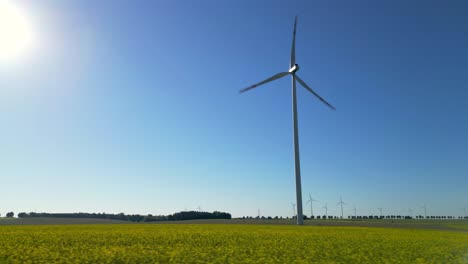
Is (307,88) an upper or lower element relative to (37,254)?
upper

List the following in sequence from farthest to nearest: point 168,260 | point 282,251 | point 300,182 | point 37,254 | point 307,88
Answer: point 307,88
point 300,182
point 282,251
point 37,254
point 168,260

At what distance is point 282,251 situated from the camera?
30250 mm

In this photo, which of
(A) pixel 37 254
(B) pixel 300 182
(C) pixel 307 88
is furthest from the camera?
(C) pixel 307 88

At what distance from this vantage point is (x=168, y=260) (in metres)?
24.3

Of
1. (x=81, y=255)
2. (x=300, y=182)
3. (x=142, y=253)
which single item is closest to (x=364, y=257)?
(x=142, y=253)

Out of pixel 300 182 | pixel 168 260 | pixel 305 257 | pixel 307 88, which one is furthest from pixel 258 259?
pixel 307 88

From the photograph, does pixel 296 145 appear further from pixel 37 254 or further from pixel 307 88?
pixel 37 254

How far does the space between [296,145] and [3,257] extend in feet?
237

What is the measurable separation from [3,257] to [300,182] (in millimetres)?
70898

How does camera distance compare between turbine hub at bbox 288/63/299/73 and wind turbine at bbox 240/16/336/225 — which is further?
turbine hub at bbox 288/63/299/73

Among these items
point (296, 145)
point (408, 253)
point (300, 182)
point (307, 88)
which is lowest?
point (408, 253)

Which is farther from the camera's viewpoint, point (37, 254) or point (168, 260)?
point (37, 254)

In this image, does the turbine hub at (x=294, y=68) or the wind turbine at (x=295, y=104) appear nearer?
the wind turbine at (x=295, y=104)

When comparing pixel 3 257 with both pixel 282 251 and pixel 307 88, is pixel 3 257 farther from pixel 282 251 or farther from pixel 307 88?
pixel 307 88
